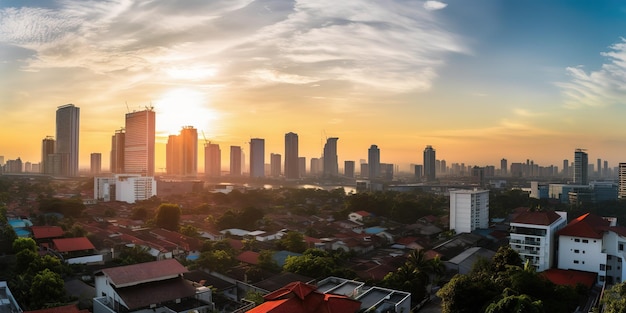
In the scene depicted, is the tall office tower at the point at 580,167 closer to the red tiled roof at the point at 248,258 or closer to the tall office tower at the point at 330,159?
the tall office tower at the point at 330,159

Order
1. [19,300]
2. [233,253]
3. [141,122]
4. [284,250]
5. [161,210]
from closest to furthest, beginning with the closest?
[19,300] → [233,253] → [284,250] → [161,210] → [141,122]

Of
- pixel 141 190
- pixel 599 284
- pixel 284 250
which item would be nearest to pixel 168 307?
pixel 284 250

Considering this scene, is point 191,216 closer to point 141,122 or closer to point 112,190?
point 112,190

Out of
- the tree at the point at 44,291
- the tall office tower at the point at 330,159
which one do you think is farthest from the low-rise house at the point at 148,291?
the tall office tower at the point at 330,159

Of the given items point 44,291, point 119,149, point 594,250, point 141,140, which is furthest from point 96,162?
point 594,250

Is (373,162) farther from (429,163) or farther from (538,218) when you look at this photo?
(538,218)

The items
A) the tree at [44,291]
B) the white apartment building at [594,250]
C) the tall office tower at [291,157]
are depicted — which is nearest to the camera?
the tree at [44,291]
